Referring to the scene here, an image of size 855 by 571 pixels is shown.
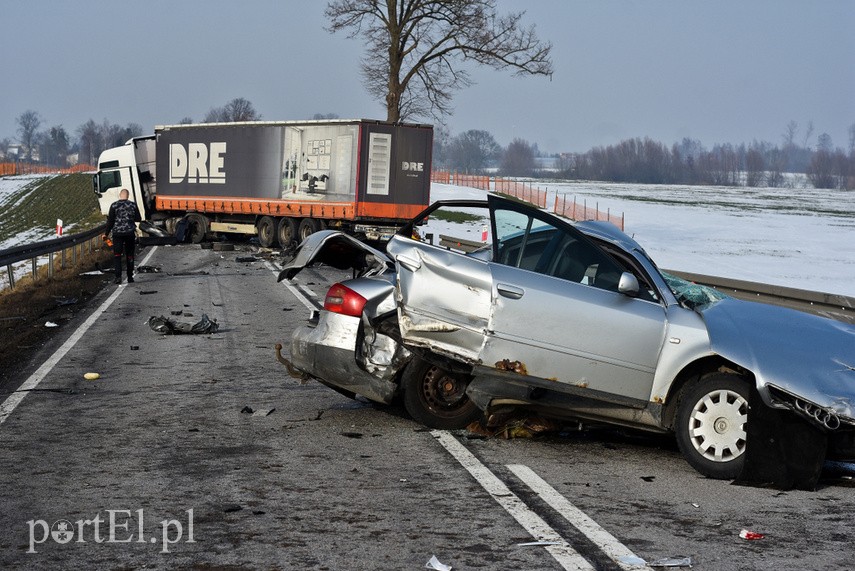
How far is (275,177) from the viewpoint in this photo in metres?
31.9

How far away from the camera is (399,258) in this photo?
7.48 metres

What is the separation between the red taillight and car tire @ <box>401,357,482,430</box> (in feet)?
1.82

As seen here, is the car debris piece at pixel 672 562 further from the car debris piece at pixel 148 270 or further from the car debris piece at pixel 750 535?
the car debris piece at pixel 148 270

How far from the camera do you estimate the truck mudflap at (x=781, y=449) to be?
6.42 meters

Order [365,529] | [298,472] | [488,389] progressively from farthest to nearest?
1. [488,389]
2. [298,472]
3. [365,529]

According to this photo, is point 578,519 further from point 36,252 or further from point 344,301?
point 36,252

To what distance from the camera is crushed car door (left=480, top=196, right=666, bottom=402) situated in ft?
22.9

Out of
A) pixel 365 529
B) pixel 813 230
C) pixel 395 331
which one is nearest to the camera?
pixel 365 529

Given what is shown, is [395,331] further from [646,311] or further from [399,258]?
[646,311]

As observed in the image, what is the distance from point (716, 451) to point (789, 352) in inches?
29.7

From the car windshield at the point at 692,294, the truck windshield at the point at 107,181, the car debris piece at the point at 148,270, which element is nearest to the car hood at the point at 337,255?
the car windshield at the point at 692,294

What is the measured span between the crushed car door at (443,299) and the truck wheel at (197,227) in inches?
1166

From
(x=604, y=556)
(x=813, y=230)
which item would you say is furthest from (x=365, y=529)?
(x=813, y=230)

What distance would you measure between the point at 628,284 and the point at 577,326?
0.42m
